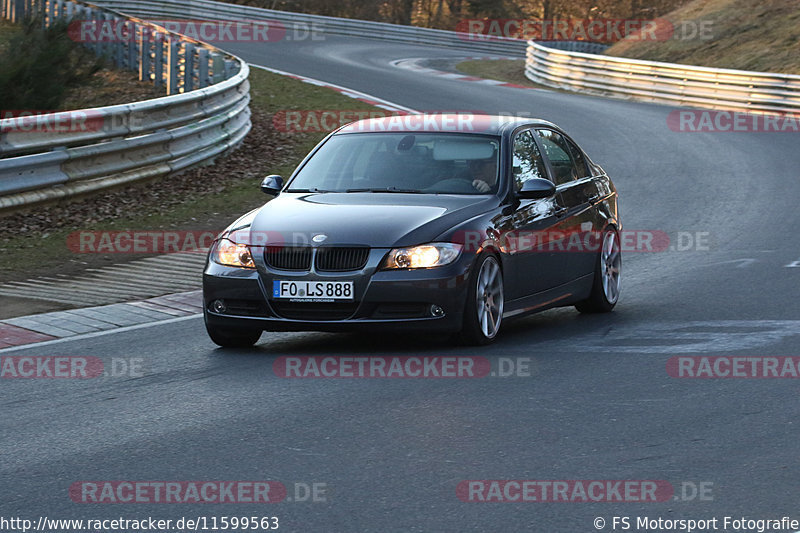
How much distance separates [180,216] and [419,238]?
6.81 meters

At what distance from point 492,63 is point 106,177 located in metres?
31.2

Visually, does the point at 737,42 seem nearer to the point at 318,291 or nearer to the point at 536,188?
the point at 536,188

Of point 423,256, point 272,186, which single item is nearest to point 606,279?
point 423,256

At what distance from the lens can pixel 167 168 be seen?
1623 cm

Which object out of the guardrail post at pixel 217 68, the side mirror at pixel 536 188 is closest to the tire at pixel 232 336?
the side mirror at pixel 536 188

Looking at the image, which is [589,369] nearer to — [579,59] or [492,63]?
[579,59]

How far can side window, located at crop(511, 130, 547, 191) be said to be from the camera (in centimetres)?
963

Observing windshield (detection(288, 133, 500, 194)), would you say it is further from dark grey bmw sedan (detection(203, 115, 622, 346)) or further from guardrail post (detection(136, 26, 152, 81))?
guardrail post (detection(136, 26, 152, 81))

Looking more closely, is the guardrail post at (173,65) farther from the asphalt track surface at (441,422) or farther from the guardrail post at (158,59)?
the asphalt track surface at (441,422)

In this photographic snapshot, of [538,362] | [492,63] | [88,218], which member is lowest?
[492,63]

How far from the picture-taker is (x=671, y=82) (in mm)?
32469

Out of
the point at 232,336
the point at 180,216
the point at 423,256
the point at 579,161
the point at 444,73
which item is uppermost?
the point at 579,161

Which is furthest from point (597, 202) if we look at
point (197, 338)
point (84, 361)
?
point (84, 361)

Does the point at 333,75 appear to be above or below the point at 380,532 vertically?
below
